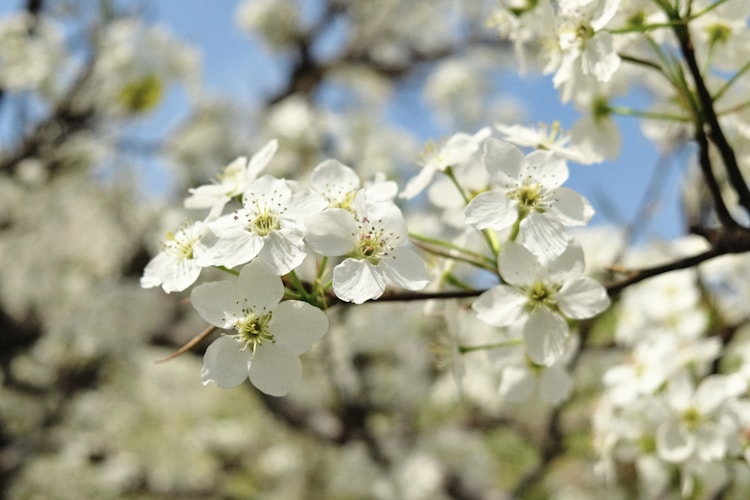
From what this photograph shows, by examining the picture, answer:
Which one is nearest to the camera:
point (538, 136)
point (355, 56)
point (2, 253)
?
point (538, 136)

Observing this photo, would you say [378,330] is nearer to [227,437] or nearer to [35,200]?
[227,437]

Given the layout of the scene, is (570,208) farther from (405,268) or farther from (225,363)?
(225,363)

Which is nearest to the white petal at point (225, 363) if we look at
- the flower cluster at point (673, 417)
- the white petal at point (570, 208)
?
the white petal at point (570, 208)

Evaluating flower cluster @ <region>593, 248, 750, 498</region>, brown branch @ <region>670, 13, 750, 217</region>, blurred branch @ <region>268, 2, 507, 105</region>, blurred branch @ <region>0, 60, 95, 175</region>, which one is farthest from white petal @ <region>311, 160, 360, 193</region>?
blurred branch @ <region>268, 2, 507, 105</region>

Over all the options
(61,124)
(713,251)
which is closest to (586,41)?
(713,251)

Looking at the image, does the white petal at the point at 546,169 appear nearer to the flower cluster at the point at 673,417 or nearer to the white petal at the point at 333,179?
the white petal at the point at 333,179

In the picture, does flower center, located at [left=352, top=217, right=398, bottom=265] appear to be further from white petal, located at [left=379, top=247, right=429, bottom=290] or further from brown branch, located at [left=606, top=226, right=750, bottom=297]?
brown branch, located at [left=606, top=226, right=750, bottom=297]

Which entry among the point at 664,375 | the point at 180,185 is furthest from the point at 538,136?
the point at 180,185
